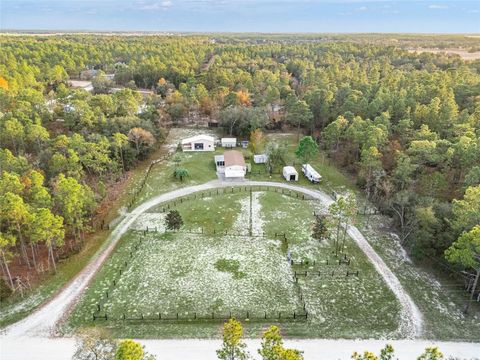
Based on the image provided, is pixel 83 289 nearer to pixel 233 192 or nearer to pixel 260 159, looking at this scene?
pixel 233 192

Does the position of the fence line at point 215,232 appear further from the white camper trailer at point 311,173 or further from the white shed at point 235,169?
the white camper trailer at point 311,173

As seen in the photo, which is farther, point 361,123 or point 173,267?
point 361,123

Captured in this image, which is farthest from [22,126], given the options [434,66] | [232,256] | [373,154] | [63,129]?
[434,66]

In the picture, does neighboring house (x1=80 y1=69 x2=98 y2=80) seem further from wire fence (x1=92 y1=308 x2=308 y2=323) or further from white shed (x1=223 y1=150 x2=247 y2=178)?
wire fence (x1=92 y1=308 x2=308 y2=323)

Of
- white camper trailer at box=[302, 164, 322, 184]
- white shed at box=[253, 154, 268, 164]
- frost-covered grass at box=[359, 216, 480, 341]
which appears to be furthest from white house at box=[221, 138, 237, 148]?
frost-covered grass at box=[359, 216, 480, 341]

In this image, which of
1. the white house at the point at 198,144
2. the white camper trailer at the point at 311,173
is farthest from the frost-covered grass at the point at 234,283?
the white house at the point at 198,144

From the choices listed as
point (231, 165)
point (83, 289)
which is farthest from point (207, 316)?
point (231, 165)

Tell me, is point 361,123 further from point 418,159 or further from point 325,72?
point 325,72
